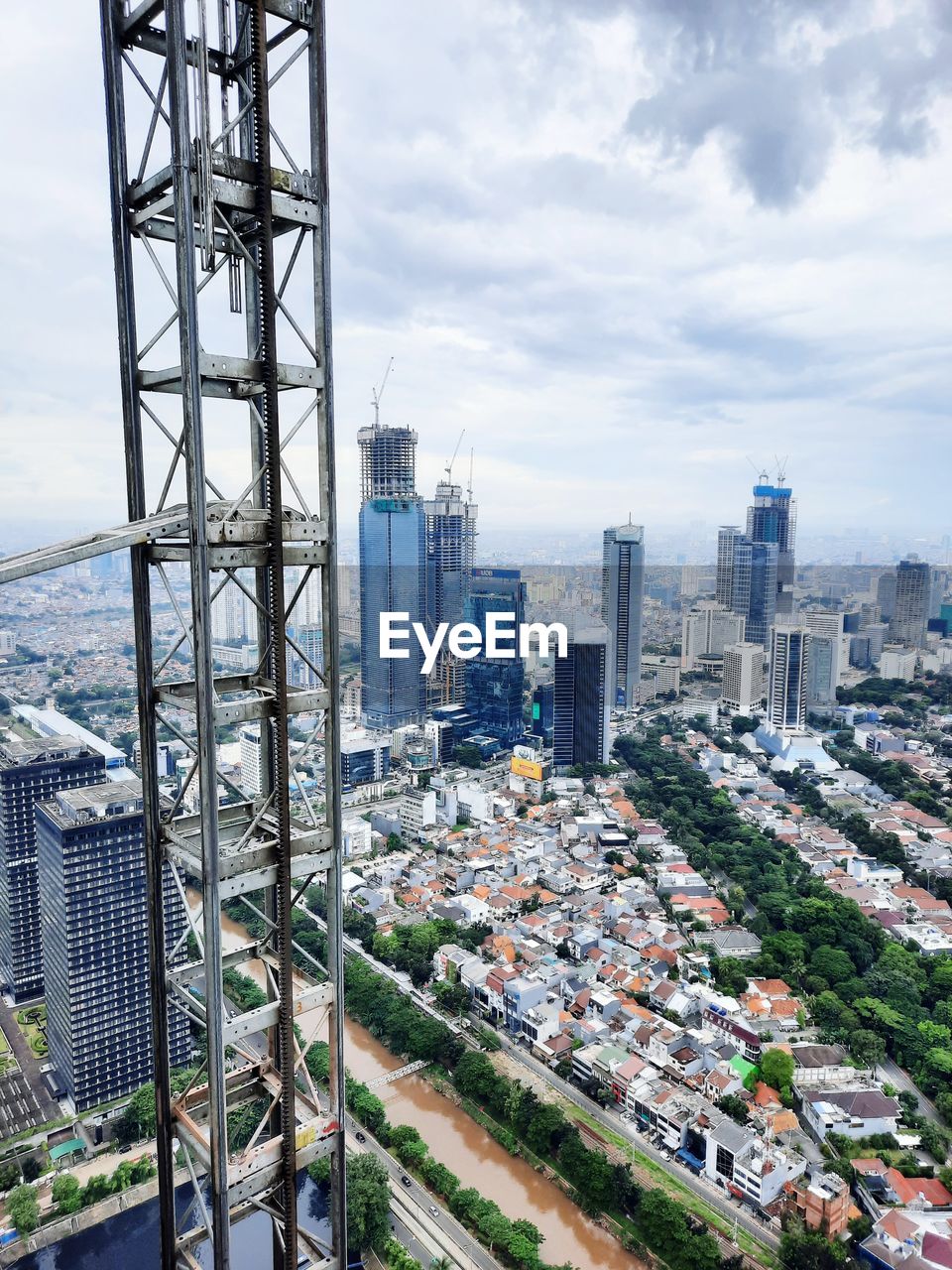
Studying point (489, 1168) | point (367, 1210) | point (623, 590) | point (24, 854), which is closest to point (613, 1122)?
point (489, 1168)

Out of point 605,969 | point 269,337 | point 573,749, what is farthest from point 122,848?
point 573,749

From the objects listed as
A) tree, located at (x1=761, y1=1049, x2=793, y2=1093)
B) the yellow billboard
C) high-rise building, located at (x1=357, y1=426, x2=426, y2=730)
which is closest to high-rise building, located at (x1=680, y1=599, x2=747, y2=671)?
high-rise building, located at (x1=357, y1=426, x2=426, y2=730)

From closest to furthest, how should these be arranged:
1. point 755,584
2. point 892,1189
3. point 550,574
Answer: point 892,1189, point 755,584, point 550,574

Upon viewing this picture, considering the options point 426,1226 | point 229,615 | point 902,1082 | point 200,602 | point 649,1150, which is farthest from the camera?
point 902,1082

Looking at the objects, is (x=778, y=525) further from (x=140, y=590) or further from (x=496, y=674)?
(x=140, y=590)

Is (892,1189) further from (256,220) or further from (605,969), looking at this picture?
(256,220)

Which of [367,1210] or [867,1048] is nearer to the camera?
[367,1210]

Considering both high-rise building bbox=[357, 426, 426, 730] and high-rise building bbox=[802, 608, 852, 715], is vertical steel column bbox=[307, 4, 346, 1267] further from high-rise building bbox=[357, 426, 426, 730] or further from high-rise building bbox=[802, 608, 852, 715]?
high-rise building bbox=[802, 608, 852, 715]
